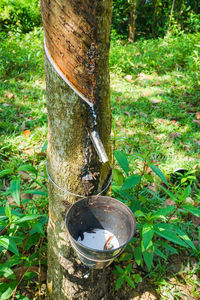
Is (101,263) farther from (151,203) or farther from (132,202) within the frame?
(151,203)

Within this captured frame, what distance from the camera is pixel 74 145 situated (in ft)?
3.80

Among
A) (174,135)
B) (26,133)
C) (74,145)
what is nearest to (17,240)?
(74,145)

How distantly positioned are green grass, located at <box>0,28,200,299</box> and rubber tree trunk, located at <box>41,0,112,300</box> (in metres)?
0.54

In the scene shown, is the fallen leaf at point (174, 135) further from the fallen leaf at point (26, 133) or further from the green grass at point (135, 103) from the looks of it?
the fallen leaf at point (26, 133)

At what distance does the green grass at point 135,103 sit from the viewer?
102 inches

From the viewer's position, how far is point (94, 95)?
3.55ft

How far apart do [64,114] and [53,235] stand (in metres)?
0.73

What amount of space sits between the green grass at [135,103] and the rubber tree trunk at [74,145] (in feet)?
1.77

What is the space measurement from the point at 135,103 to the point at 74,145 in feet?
8.38

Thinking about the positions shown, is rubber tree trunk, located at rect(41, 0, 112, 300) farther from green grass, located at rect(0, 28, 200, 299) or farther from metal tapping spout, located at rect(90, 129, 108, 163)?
green grass, located at rect(0, 28, 200, 299)

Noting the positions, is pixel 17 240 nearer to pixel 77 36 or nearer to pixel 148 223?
pixel 148 223

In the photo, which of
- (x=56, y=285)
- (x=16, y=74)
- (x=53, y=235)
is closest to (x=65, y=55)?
(x=53, y=235)

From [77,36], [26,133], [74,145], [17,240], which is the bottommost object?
[26,133]

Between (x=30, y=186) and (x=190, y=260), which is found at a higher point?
(x=30, y=186)
